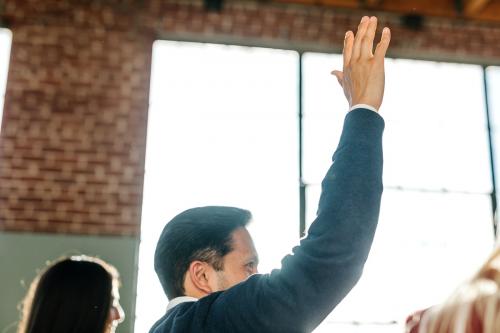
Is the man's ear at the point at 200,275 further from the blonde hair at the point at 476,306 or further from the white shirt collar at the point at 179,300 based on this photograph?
the blonde hair at the point at 476,306

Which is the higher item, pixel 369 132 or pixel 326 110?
pixel 326 110

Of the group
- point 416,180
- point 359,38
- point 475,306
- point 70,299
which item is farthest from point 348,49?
point 416,180

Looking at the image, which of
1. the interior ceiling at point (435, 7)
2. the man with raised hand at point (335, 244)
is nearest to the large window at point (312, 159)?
the interior ceiling at point (435, 7)

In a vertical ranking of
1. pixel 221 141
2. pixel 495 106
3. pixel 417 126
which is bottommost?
pixel 221 141

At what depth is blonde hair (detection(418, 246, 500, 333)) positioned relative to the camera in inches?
30.0

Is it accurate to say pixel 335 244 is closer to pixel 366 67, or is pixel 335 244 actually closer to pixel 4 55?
pixel 366 67

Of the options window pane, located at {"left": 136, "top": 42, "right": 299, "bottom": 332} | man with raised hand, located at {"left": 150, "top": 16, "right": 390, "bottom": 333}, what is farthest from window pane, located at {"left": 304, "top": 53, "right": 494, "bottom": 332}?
man with raised hand, located at {"left": 150, "top": 16, "right": 390, "bottom": 333}

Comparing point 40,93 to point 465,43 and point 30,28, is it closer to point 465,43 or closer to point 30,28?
point 30,28

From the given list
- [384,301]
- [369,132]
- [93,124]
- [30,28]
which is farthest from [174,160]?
[369,132]

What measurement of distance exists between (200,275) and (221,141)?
4005 millimetres

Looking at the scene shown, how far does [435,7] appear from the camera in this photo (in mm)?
6219

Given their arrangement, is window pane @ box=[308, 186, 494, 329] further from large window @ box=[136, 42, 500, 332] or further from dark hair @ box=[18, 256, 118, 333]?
dark hair @ box=[18, 256, 118, 333]

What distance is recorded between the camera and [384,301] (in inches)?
216

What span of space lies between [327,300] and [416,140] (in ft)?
15.7
